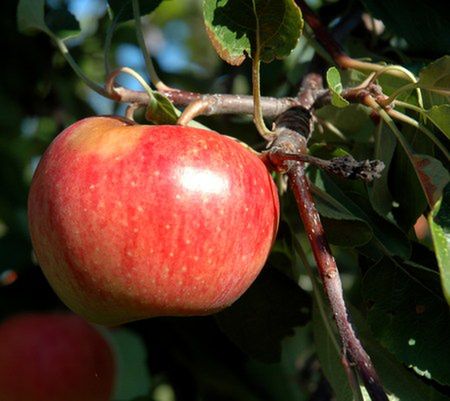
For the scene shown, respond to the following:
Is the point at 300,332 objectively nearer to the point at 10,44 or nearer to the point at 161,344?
the point at 161,344

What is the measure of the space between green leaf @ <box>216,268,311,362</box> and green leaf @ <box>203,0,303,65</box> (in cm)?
33

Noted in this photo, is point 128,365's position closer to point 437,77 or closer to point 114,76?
point 114,76

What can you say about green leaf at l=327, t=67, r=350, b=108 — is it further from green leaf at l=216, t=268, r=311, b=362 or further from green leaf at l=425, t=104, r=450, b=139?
green leaf at l=216, t=268, r=311, b=362

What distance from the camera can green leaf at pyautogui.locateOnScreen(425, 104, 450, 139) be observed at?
0.97m

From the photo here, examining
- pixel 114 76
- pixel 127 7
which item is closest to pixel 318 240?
pixel 114 76

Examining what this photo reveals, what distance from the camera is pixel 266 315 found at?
1.25 meters

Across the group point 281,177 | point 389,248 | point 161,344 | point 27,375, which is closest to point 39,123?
point 161,344

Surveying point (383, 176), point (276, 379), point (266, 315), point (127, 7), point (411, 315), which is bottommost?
point (276, 379)

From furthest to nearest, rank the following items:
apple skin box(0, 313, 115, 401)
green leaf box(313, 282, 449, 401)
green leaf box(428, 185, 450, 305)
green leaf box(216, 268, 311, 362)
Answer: apple skin box(0, 313, 115, 401) < green leaf box(216, 268, 311, 362) < green leaf box(313, 282, 449, 401) < green leaf box(428, 185, 450, 305)

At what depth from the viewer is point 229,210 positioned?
2.97 ft

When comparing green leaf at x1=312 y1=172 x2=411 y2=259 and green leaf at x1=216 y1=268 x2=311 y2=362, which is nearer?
green leaf at x1=312 y1=172 x2=411 y2=259

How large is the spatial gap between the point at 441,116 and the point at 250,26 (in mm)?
239

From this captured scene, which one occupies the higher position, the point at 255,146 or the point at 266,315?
the point at 255,146

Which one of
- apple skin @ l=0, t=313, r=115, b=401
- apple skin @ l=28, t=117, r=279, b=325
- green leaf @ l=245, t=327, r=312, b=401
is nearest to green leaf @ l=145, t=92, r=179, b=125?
apple skin @ l=28, t=117, r=279, b=325
